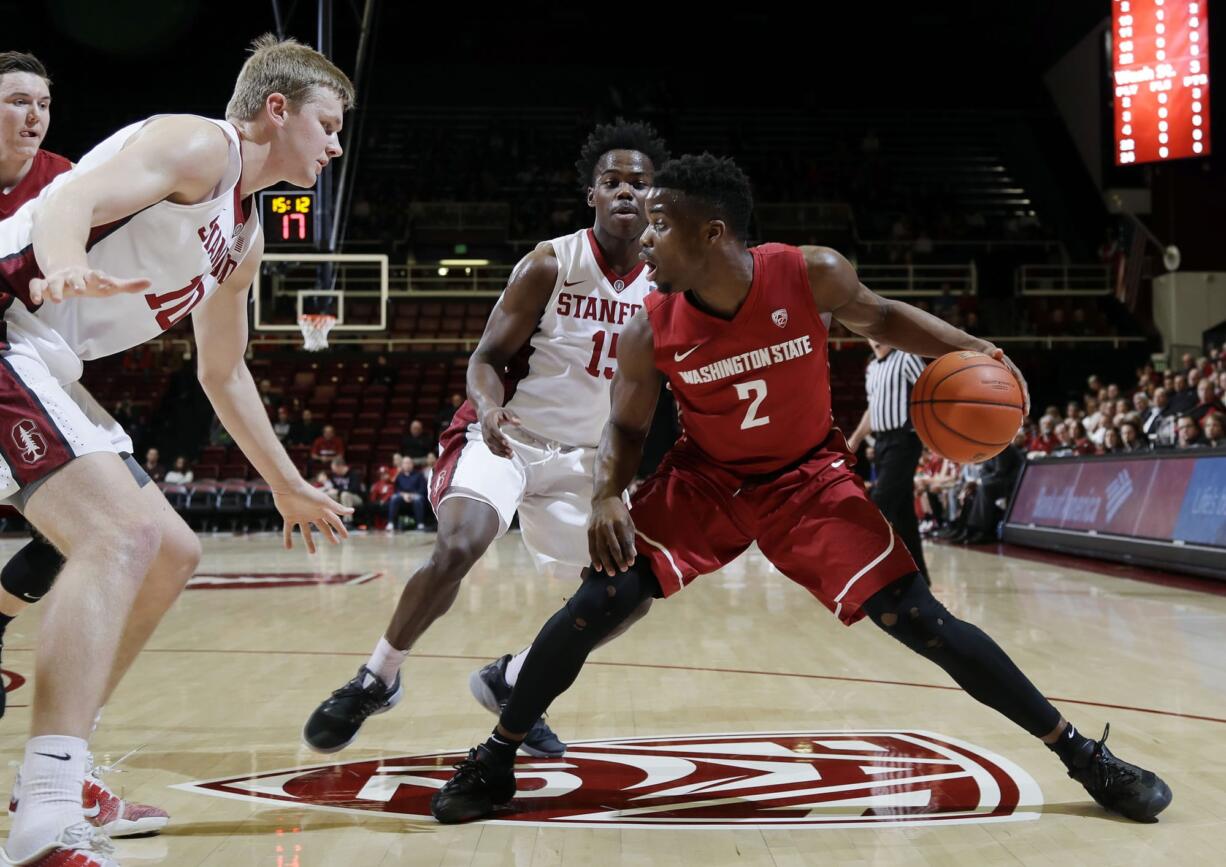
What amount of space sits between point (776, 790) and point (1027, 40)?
25962 mm

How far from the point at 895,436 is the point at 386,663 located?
15.9 ft

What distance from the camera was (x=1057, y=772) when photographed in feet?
10.5

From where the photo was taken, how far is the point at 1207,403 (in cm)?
1070

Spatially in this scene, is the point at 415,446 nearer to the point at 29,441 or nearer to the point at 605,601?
the point at 605,601

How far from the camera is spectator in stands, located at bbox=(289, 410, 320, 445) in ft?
61.9

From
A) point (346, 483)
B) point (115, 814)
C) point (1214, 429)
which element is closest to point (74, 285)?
point (115, 814)

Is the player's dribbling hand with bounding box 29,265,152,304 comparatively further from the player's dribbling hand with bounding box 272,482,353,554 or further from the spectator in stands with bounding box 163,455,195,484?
the spectator in stands with bounding box 163,455,195,484

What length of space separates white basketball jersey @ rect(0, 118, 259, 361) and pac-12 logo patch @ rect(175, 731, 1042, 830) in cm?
119

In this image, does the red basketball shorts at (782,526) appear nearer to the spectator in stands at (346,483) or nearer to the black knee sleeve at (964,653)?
the black knee sleeve at (964,653)

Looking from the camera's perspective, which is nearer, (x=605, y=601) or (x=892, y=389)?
(x=605, y=601)

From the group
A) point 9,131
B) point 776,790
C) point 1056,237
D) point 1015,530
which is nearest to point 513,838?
point 776,790

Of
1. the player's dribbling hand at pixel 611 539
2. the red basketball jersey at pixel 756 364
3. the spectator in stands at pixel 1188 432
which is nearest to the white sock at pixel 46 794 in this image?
the player's dribbling hand at pixel 611 539

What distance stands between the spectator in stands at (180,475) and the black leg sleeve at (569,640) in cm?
1599

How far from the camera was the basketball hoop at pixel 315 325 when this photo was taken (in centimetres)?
1598
